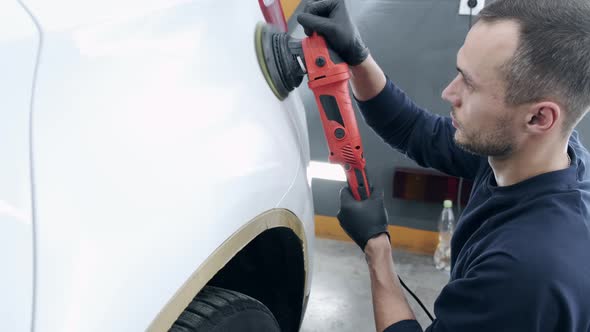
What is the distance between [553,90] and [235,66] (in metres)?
0.58

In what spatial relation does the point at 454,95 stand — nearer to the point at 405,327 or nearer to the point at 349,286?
the point at 405,327

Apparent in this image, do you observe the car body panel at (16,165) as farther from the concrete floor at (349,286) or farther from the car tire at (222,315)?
the concrete floor at (349,286)

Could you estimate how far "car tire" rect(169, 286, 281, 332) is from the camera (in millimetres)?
790

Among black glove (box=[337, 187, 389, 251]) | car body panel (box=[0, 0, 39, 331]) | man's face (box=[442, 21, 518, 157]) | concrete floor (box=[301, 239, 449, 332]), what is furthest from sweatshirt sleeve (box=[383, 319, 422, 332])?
concrete floor (box=[301, 239, 449, 332])

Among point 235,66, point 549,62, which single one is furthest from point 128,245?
point 549,62

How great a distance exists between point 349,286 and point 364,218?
3.34ft

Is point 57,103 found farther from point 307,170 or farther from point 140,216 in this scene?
point 307,170

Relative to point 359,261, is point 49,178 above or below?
above

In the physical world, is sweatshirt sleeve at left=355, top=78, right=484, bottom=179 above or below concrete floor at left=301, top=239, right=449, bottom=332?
above

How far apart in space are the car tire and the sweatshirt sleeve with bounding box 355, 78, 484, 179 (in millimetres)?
675

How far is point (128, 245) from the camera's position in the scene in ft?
2.13

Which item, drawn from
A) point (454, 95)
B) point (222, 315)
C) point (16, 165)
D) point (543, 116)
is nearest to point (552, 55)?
point (543, 116)

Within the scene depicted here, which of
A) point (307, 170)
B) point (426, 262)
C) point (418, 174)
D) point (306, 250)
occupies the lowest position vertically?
point (426, 262)

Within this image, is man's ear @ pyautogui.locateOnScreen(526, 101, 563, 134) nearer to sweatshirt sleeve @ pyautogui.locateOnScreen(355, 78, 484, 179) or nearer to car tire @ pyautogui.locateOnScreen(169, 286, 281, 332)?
sweatshirt sleeve @ pyautogui.locateOnScreen(355, 78, 484, 179)
